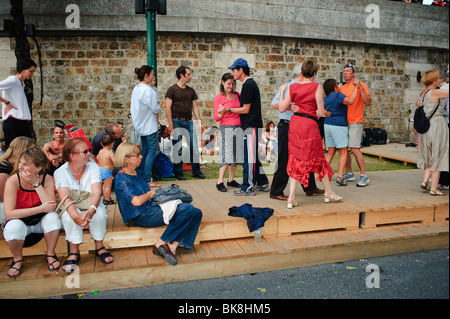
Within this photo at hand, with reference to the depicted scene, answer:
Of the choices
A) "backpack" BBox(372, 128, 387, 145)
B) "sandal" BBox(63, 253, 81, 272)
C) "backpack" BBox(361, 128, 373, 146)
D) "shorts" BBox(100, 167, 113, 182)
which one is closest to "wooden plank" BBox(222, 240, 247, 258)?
"sandal" BBox(63, 253, 81, 272)

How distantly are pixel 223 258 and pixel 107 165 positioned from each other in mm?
2449

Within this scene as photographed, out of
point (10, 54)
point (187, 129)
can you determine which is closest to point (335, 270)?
point (187, 129)

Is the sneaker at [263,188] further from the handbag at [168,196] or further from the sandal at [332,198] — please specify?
the handbag at [168,196]

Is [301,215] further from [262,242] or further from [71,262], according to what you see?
[71,262]

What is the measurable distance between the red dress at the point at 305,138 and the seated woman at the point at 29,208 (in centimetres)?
282

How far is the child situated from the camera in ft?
16.1

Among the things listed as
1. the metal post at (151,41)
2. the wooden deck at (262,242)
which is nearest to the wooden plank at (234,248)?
the wooden deck at (262,242)

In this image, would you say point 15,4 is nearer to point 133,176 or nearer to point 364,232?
point 133,176

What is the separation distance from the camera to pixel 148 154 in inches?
233

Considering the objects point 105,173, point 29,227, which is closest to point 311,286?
point 29,227

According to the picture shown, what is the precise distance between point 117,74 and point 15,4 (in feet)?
9.50

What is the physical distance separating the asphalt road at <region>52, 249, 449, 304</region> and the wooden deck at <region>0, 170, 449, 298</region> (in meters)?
0.12

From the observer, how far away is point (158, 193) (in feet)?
12.6

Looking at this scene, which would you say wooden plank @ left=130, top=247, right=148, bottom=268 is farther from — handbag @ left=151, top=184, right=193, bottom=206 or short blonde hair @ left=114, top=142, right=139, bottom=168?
short blonde hair @ left=114, top=142, right=139, bottom=168
